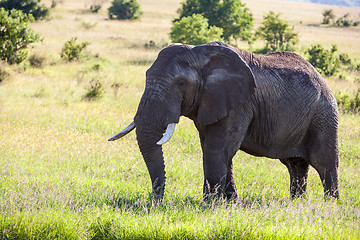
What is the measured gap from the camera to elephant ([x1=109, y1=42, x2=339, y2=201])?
5809 millimetres

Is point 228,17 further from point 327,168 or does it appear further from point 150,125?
point 150,125

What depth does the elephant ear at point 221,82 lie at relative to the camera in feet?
19.8

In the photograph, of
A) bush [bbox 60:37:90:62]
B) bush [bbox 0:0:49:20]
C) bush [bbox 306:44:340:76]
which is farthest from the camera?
bush [bbox 0:0:49:20]

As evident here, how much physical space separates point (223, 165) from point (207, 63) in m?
1.33

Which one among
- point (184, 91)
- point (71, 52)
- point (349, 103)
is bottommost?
point (71, 52)

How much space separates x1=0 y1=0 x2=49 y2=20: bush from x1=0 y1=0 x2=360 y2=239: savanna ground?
57.7 ft

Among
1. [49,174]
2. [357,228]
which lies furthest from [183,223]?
[49,174]

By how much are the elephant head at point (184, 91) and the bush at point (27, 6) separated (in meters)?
30.0

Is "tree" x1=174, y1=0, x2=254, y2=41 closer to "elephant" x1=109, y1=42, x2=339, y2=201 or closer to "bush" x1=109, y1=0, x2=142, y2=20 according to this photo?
"bush" x1=109, y1=0, x2=142, y2=20

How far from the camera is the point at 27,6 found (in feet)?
120

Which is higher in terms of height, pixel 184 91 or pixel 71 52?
pixel 184 91

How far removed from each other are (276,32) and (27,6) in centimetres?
1872

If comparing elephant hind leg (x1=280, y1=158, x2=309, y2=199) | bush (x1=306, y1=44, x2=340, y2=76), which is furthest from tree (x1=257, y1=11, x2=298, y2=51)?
elephant hind leg (x1=280, y1=158, x2=309, y2=199)

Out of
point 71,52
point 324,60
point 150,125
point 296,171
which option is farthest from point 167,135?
point 71,52
